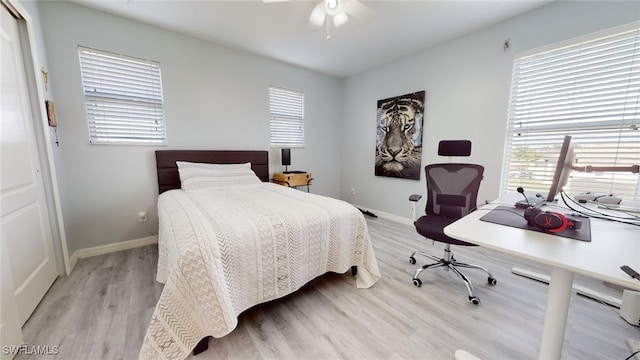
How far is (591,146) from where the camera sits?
211 cm

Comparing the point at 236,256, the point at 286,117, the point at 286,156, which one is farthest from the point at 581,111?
the point at 286,117

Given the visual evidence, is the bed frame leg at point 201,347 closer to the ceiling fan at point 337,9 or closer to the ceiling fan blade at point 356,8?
the ceiling fan at point 337,9

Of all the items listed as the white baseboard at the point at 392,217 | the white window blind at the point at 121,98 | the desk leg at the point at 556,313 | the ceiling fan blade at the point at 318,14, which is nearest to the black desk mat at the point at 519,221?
the desk leg at the point at 556,313

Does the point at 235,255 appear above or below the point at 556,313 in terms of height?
above

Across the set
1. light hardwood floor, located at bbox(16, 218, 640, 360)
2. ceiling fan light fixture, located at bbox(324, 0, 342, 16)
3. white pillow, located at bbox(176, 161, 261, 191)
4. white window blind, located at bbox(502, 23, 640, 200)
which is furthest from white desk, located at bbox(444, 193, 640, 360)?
white pillow, located at bbox(176, 161, 261, 191)

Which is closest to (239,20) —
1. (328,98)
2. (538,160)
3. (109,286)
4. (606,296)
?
(328,98)

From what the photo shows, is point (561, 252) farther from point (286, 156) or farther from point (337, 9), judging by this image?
point (286, 156)

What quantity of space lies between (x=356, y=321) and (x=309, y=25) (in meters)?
2.70

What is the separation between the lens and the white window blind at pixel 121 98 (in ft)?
7.91

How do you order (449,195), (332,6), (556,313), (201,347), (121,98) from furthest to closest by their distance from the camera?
1. (121,98)
2. (449,195)
3. (332,6)
4. (201,347)
5. (556,313)

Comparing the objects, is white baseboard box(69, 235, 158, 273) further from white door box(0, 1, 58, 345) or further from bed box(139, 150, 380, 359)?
bed box(139, 150, 380, 359)

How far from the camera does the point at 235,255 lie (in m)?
1.32

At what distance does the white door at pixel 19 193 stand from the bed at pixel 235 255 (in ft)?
2.49

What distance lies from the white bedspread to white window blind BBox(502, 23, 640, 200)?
1.98 metres
